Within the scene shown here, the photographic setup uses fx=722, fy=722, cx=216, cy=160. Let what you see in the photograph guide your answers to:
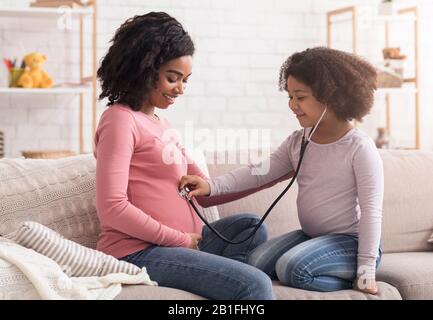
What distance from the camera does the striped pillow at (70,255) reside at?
5.21 feet

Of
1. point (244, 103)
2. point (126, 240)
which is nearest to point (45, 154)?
point (244, 103)

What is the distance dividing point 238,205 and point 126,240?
54 centimetres

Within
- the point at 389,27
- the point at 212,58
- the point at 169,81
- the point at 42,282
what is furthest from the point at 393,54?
the point at 42,282

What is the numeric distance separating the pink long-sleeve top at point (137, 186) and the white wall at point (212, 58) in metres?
1.89

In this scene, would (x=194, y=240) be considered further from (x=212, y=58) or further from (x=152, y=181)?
(x=212, y=58)

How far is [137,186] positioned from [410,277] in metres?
0.73

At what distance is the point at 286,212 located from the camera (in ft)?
7.11

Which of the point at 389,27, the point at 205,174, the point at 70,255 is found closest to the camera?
the point at 70,255

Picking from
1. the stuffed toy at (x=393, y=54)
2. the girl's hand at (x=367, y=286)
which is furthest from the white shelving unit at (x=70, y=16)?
the girl's hand at (x=367, y=286)

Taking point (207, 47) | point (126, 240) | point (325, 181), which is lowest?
point (126, 240)

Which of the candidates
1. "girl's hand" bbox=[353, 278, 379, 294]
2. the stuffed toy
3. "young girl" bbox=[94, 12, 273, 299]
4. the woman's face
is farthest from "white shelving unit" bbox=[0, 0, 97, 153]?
"girl's hand" bbox=[353, 278, 379, 294]

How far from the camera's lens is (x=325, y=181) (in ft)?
5.84

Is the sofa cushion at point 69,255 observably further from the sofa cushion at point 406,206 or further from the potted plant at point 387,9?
the potted plant at point 387,9
